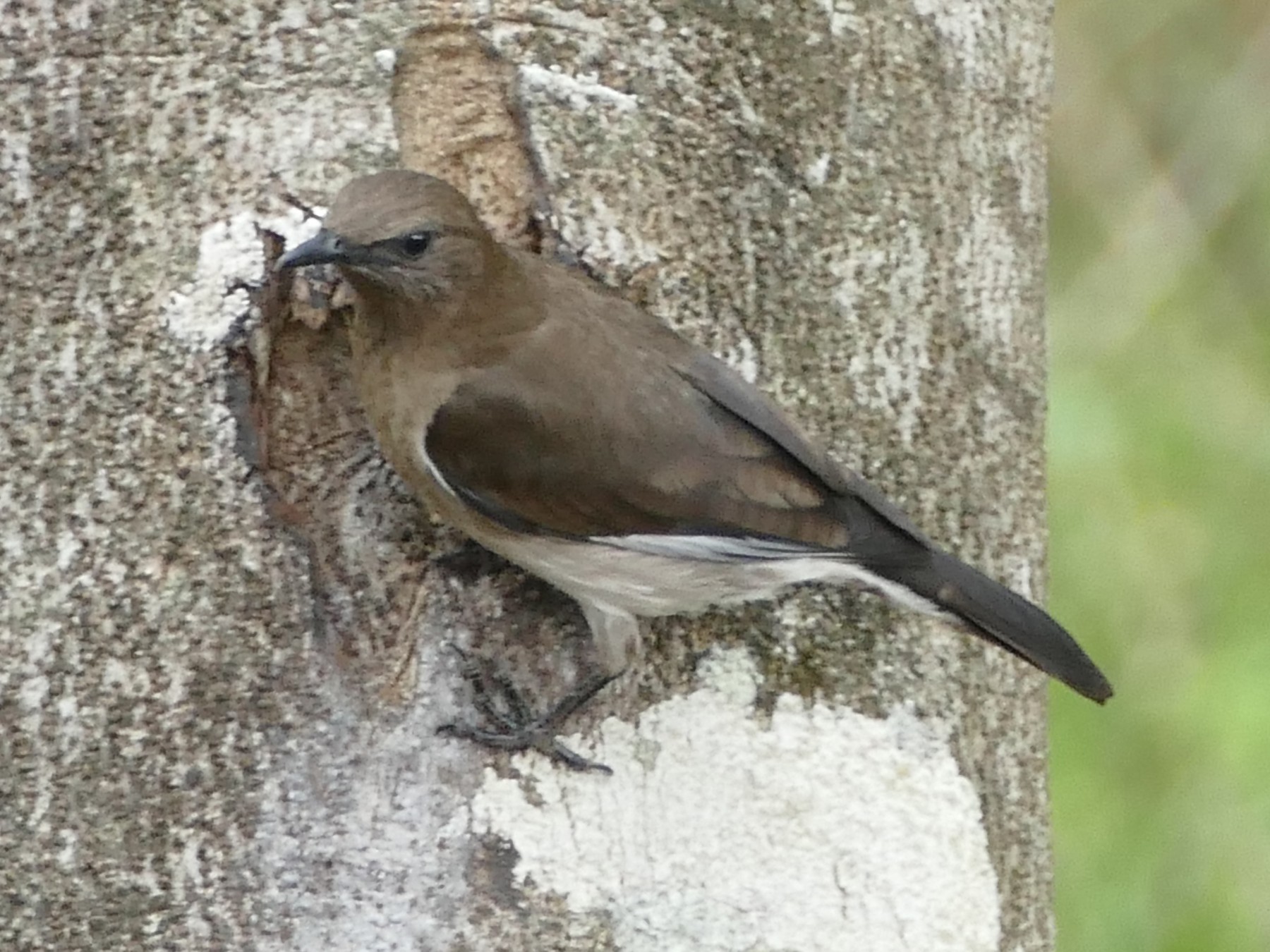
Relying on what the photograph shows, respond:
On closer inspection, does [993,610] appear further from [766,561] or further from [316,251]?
[316,251]

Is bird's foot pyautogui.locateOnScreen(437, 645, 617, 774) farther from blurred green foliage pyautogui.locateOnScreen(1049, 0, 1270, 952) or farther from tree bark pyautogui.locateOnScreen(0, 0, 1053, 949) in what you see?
blurred green foliage pyautogui.locateOnScreen(1049, 0, 1270, 952)

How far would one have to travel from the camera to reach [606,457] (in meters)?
2.26

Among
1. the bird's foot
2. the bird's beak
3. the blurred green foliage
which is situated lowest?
A: the blurred green foliage

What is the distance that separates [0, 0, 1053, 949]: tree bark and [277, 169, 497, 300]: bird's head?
56 mm

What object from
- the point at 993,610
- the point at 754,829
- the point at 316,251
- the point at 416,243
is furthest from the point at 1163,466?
the point at 316,251

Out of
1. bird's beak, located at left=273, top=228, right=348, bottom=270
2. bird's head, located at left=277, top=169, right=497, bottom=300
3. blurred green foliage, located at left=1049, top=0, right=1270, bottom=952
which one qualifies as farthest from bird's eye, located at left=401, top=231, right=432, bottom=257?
blurred green foliage, located at left=1049, top=0, right=1270, bottom=952

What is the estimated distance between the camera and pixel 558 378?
2305mm

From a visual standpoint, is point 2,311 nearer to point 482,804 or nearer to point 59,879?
point 59,879

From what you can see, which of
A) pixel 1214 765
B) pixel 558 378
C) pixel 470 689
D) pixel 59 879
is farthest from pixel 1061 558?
pixel 59 879

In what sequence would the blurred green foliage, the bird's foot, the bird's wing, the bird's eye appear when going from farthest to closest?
the blurred green foliage < the bird's wing < the bird's eye < the bird's foot

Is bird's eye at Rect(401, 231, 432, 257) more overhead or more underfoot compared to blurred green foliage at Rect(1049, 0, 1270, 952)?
more overhead

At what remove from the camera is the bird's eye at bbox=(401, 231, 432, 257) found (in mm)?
2109

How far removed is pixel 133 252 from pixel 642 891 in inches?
38.4

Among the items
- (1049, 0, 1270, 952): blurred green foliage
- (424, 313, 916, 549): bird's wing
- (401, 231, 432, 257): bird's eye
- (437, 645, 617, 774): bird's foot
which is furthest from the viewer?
(1049, 0, 1270, 952): blurred green foliage
